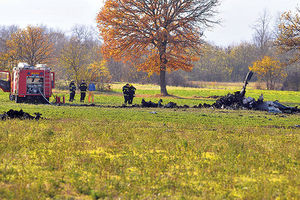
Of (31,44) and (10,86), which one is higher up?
(31,44)

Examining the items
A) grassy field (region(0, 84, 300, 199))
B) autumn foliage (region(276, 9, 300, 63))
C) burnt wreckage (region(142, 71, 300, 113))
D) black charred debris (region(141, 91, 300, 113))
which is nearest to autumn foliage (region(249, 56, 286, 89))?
autumn foliage (region(276, 9, 300, 63))

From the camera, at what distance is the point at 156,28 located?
36.5 m

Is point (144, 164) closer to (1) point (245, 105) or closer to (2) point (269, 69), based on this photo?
(1) point (245, 105)

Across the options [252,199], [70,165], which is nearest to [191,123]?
[70,165]

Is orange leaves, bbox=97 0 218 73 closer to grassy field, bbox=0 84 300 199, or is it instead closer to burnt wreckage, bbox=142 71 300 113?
burnt wreckage, bbox=142 71 300 113

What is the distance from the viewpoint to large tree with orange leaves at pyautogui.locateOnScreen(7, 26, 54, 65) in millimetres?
52656

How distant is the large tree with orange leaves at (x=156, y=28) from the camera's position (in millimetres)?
35875

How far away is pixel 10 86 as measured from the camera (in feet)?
85.6

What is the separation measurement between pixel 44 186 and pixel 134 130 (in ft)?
19.3

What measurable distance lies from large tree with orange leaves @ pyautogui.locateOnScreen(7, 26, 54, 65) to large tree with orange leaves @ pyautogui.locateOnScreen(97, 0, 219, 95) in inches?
800

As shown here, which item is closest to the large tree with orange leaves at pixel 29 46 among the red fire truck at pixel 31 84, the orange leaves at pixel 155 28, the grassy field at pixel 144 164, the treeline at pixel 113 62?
the treeline at pixel 113 62

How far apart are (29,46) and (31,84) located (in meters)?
30.7

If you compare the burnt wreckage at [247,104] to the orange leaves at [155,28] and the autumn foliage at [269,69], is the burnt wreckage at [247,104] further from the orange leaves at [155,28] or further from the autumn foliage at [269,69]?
the autumn foliage at [269,69]

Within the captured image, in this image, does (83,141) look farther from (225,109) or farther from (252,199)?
(225,109)
